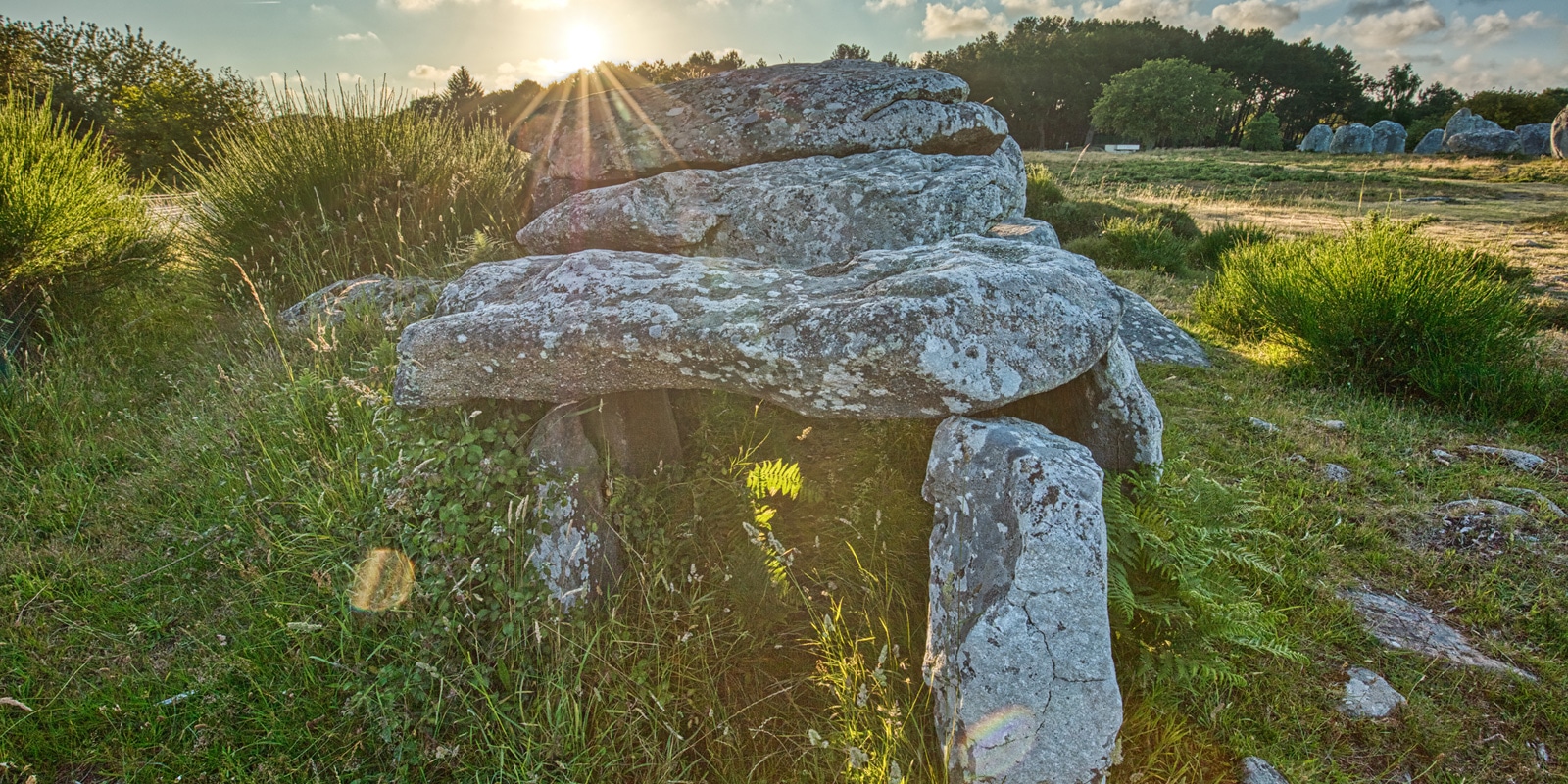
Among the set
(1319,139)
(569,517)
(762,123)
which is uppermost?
(1319,139)

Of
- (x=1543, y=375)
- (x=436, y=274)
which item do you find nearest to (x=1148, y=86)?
(x=1543, y=375)

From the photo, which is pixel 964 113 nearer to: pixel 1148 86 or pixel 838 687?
pixel 838 687

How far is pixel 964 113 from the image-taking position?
583cm

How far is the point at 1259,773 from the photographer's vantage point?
7.55 ft

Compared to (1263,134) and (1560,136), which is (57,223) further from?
(1263,134)

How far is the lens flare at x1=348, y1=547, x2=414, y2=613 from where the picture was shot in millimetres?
2727

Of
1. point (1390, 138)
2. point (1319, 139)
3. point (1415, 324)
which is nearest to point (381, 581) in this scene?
point (1415, 324)

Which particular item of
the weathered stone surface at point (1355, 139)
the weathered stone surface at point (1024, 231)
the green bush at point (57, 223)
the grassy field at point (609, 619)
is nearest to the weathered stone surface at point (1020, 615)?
the grassy field at point (609, 619)

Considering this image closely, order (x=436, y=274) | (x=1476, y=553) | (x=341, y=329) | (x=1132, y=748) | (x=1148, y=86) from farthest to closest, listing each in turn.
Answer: (x=1148, y=86)
(x=436, y=274)
(x=341, y=329)
(x=1476, y=553)
(x=1132, y=748)

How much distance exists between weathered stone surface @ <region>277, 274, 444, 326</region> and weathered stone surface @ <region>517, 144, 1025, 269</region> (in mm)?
1018

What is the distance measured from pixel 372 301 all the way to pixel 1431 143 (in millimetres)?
66383

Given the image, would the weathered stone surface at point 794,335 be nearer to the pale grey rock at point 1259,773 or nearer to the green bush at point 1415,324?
the pale grey rock at point 1259,773

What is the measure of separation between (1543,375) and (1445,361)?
2.03ft

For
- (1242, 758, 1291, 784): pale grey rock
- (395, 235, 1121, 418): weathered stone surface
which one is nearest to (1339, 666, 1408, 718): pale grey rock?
(1242, 758, 1291, 784): pale grey rock
